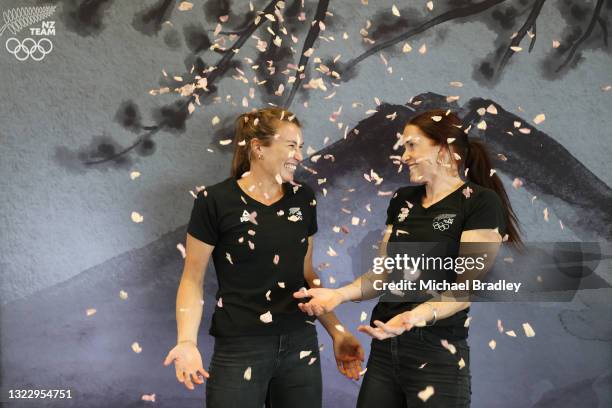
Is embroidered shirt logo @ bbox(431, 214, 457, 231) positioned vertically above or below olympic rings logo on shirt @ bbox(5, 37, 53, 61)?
below

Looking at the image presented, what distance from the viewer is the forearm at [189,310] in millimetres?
2035

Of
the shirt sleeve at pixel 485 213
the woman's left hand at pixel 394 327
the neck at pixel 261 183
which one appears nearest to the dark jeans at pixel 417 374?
the woman's left hand at pixel 394 327

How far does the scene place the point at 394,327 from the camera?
1.76 m

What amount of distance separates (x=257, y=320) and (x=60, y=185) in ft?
4.06

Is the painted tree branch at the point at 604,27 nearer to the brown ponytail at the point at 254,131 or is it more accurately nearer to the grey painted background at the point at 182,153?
the grey painted background at the point at 182,153

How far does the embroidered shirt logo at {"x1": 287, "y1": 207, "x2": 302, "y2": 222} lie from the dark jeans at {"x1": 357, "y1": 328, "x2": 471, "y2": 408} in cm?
48

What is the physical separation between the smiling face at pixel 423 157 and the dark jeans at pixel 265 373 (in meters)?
0.61

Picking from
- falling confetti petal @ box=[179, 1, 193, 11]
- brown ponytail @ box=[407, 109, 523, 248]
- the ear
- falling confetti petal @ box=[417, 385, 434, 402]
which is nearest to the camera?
falling confetti petal @ box=[417, 385, 434, 402]

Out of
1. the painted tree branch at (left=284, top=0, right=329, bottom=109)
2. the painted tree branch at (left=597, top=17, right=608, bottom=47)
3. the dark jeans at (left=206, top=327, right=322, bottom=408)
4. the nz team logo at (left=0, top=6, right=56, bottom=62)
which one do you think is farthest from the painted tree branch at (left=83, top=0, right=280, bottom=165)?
the painted tree branch at (left=597, top=17, right=608, bottom=47)

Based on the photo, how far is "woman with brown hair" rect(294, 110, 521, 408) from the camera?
1879mm

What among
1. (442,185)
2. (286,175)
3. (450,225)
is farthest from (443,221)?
(286,175)

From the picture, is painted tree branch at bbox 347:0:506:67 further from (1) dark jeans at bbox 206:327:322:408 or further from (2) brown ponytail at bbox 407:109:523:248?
(1) dark jeans at bbox 206:327:322:408

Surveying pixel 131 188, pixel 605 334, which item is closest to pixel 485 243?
pixel 605 334

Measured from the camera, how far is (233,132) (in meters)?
2.78
